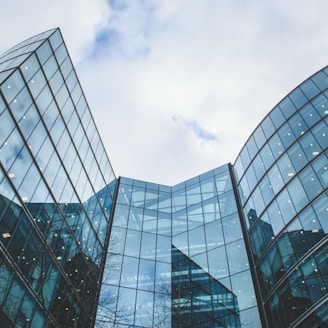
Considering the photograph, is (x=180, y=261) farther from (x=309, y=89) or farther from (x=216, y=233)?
(x=309, y=89)

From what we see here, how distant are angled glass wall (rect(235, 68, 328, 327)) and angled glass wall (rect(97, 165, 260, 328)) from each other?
201 cm

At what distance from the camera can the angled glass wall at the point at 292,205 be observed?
17547mm

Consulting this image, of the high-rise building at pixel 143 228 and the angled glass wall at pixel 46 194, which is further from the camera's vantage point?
the high-rise building at pixel 143 228

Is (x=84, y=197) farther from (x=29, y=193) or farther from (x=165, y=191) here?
(x=165, y=191)

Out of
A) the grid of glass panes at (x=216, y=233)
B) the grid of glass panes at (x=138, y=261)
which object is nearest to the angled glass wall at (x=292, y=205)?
the grid of glass panes at (x=216, y=233)

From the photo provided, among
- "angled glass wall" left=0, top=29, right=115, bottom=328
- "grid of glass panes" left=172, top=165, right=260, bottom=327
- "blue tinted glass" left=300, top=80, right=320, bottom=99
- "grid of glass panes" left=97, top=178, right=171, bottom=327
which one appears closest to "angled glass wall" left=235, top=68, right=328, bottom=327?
"blue tinted glass" left=300, top=80, right=320, bottom=99

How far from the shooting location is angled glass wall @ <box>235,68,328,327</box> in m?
17.5

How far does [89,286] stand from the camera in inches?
968

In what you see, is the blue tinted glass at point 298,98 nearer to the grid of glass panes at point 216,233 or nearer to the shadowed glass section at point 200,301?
the grid of glass panes at point 216,233

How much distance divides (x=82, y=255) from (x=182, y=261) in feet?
28.2

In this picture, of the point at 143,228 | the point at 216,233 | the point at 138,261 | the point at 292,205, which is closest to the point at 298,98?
the point at 292,205

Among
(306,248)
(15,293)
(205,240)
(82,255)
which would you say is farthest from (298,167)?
(15,293)

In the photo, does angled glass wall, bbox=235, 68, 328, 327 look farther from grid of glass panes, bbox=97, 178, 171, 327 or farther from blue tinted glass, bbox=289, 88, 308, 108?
grid of glass panes, bbox=97, 178, 171, 327

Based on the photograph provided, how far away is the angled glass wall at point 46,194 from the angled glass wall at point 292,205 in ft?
36.4
